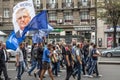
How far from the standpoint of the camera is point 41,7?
2346 inches

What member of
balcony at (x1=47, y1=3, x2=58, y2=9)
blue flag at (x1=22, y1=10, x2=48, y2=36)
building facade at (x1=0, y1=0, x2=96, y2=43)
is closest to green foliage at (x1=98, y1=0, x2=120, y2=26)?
building facade at (x1=0, y1=0, x2=96, y2=43)

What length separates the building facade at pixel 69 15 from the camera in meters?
56.9

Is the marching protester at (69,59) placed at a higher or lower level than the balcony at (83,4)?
lower

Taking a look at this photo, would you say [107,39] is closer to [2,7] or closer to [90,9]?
[90,9]

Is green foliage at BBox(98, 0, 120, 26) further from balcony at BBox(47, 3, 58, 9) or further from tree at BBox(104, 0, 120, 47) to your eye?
balcony at BBox(47, 3, 58, 9)

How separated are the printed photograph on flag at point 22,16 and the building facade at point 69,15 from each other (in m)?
36.2

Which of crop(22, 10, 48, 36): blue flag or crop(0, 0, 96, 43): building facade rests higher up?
crop(22, 10, 48, 36): blue flag

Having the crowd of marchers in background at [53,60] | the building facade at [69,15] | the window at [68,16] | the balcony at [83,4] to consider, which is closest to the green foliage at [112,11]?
the building facade at [69,15]

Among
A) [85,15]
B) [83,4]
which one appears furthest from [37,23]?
[83,4]

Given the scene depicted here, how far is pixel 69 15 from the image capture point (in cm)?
5809

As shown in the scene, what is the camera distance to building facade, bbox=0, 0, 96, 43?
56938mm

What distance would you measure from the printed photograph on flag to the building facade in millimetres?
36178

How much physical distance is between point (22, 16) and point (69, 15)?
3860 centimetres

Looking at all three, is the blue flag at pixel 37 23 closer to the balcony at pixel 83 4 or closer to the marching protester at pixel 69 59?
the marching protester at pixel 69 59
